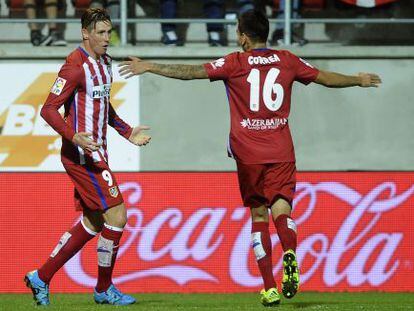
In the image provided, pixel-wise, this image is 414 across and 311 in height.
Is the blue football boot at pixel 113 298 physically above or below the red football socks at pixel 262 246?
below

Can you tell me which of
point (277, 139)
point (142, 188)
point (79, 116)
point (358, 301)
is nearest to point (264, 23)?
point (277, 139)

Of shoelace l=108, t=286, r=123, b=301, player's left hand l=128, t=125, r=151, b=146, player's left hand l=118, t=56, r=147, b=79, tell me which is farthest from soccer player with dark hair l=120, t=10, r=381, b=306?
shoelace l=108, t=286, r=123, b=301

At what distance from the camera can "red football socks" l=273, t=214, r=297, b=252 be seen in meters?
7.71

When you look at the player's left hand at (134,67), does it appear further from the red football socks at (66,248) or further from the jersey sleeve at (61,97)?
the red football socks at (66,248)

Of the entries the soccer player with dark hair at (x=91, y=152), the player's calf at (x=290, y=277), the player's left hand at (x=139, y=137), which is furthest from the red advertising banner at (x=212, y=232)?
the player's calf at (x=290, y=277)

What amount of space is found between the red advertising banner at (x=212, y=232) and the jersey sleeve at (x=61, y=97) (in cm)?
319

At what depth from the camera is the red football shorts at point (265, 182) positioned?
8016mm

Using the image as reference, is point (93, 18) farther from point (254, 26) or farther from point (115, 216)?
point (115, 216)

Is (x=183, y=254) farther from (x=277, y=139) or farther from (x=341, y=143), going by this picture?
(x=277, y=139)

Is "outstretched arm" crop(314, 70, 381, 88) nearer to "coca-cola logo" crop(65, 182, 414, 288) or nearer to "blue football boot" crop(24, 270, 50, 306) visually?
"blue football boot" crop(24, 270, 50, 306)

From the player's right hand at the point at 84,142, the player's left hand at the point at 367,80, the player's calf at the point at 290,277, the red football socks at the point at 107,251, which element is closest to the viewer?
the player's calf at the point at 290,277

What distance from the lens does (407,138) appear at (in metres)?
12.4

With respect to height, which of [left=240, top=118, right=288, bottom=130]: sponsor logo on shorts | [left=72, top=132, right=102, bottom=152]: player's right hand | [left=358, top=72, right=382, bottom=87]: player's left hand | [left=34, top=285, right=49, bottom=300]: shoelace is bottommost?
[left=34, top=285, right=49, bottom=300]: shoelace

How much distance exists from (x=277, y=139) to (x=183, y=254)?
3.46 m
